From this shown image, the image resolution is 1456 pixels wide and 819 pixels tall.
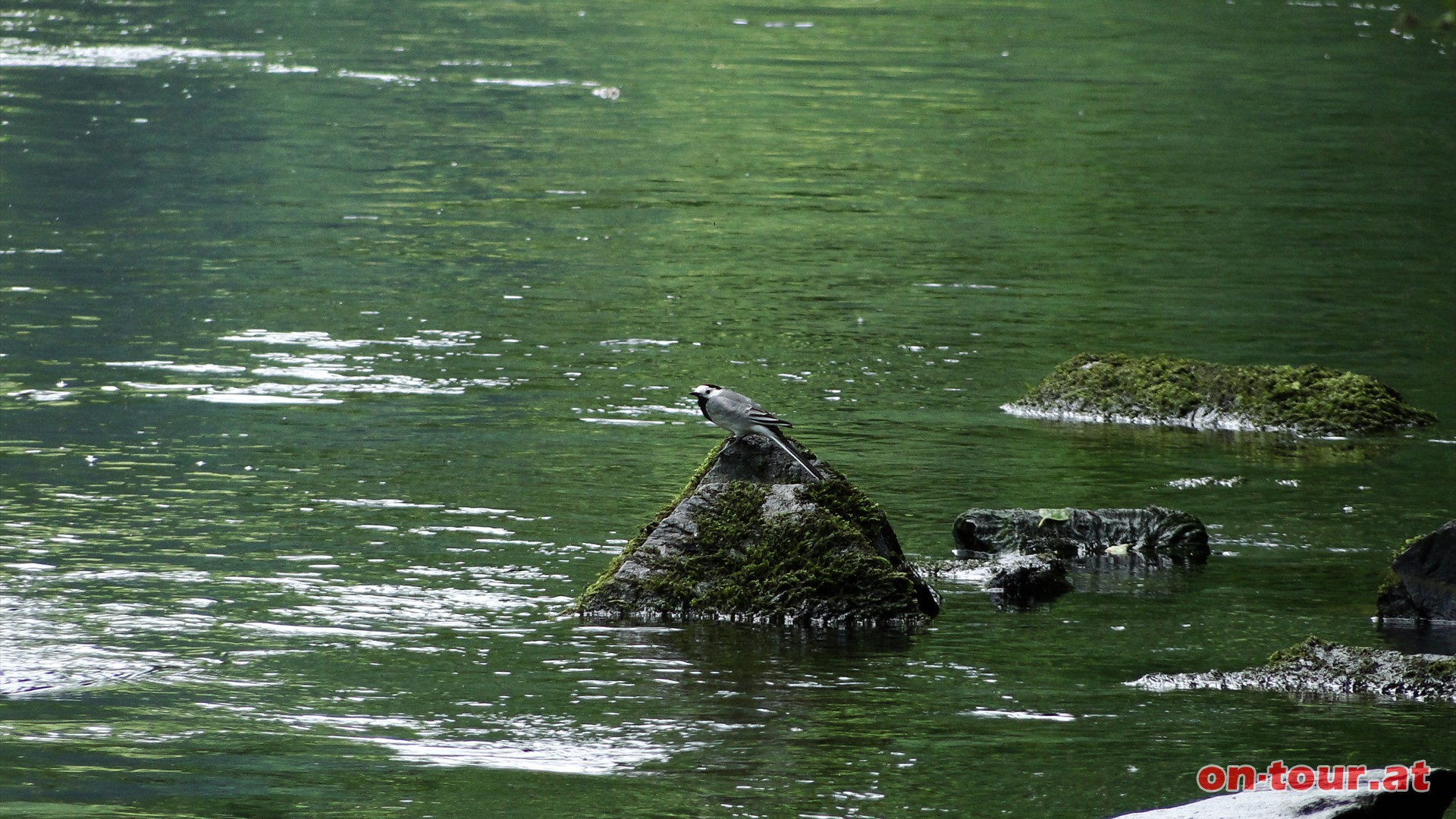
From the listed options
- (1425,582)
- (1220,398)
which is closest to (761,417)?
(1425,582)

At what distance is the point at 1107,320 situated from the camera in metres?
22.9

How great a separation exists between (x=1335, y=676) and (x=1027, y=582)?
231 cm

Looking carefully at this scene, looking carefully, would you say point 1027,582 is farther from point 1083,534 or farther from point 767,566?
point 767,566

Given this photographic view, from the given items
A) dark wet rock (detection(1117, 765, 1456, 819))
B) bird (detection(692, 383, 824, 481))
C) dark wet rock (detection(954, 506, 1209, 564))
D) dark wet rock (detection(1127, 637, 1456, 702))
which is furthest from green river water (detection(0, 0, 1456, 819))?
dark wet rock (detection(1117, 765, 1456, 819))

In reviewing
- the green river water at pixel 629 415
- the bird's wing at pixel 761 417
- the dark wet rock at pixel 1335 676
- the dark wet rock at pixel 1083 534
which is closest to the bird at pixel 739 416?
the bird's wing at pixel 761 417

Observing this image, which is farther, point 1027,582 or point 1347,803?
point 1027,582

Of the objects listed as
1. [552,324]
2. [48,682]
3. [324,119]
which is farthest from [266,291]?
[324,119]

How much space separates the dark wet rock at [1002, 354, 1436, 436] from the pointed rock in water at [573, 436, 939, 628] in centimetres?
655

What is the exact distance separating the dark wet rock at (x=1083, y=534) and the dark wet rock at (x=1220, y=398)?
4454 millimetres

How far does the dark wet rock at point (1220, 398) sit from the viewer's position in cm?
1761

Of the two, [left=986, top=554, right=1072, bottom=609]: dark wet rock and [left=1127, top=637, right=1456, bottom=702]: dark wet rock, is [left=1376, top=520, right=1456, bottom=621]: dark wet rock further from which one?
[left=986, top=554, right=1072, bottom=609]: dark wet rock

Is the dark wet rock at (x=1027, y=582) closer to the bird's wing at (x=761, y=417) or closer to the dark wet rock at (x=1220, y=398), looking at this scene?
the bird's wing at (x=761, y=417)

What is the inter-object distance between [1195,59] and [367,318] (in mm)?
35600

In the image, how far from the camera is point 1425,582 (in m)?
11.8
